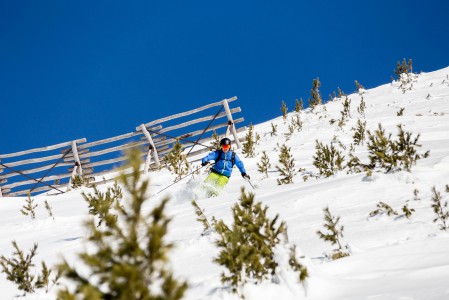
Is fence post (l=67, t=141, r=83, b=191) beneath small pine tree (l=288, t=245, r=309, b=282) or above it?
above

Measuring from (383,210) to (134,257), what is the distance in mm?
3346

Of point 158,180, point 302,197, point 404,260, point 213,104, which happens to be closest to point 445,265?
point 404,260

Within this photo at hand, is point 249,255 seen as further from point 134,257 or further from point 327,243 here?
point 327,243

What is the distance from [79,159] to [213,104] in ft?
20.9

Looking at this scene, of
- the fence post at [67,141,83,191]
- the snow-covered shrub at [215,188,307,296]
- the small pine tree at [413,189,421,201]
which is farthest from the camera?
the fence post at [67,141,83,191]

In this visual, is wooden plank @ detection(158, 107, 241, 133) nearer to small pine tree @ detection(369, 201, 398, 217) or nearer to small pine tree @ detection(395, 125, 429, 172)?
small pine tree @ detection(395, 125, 429, 172)

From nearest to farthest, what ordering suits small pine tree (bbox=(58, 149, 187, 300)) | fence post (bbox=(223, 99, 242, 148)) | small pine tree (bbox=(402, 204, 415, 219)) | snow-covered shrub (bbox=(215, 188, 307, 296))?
small pine tree (bbox=(58, 149, 187, 300)) < snow-covered shrub (bbox=(215, 188, 307, 296)) < small pine tree (bbox=(402, 204, 415, 219)) < fence post (bbox=(223, 99, 242, 148))

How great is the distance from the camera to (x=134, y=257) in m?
1.17

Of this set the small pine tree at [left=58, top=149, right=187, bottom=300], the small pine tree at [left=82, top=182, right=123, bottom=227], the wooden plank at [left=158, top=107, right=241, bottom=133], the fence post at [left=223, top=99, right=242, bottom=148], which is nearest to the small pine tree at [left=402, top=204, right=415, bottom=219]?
the small pine tree at [left=82, top=182, right=123, bottom=227]

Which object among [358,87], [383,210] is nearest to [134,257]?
[383,210]

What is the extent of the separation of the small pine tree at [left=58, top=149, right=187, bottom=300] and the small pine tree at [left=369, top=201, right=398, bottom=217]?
10.4 ft

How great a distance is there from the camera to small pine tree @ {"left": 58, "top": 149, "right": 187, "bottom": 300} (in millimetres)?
1129

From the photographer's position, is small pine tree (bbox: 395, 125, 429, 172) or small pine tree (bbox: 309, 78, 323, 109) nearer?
small pine tree (bbox: 395, 125, 429, 172)

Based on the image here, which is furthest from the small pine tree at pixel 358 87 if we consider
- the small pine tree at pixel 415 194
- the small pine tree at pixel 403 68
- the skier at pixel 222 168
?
the small pine tree at pixel 415 194
